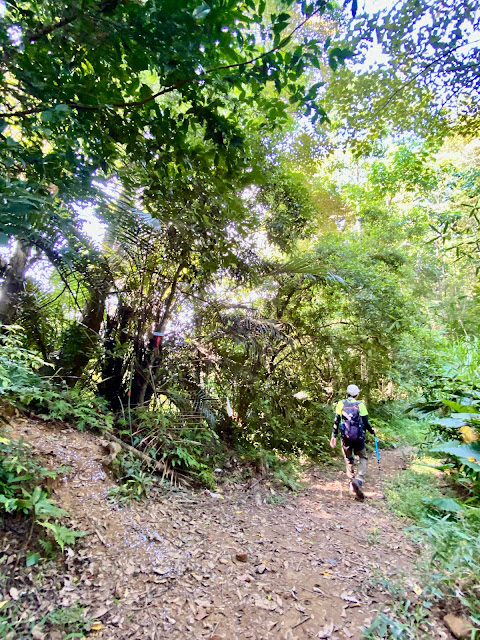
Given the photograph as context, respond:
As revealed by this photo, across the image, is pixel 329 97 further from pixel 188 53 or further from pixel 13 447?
pixel 13 447

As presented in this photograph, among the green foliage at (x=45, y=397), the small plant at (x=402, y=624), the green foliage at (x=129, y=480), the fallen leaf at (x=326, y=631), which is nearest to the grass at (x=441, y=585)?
the small plant at (x=402, y=624)

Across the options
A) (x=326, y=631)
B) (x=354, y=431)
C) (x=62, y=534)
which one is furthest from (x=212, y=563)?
(x=354, y=431)

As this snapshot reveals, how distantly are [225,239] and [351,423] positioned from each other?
3.43 metres

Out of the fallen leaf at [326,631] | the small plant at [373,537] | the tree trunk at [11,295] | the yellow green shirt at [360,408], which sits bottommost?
the fallen leaf at [326,631]

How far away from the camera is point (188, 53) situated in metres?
1.48

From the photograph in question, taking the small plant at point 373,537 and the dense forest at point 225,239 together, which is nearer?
the dense forest at point 225,239

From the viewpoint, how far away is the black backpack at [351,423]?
4.91 meters

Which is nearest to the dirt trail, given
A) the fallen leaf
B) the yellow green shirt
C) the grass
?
the fallen leaf

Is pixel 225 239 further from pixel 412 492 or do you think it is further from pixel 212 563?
pixel 412 492

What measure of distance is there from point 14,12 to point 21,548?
3.57 meters

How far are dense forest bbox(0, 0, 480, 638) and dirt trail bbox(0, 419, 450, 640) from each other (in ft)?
1.01

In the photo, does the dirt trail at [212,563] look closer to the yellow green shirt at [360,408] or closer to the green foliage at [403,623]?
the green foliage at [403,623]

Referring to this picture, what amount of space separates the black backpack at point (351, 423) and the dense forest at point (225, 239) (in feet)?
2.84

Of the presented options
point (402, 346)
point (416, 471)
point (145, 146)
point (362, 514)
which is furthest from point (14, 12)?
point (402, 346)
